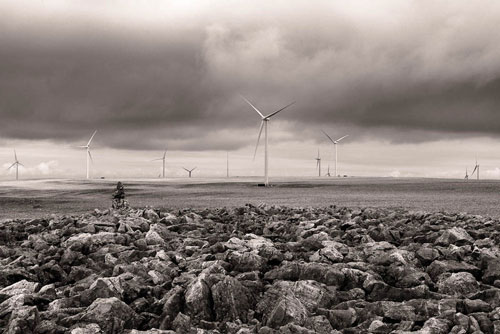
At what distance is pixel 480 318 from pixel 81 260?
7.16m

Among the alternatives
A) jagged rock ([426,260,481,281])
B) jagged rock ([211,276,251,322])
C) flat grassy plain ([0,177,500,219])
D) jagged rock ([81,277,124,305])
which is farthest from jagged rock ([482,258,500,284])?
flat grassy plain ([0,177,500,219])

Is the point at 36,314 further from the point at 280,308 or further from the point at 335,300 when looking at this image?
the point at 335,300

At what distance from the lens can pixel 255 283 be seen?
745 centimetres

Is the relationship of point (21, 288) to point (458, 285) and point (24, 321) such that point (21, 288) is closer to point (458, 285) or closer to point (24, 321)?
point (24, 321)

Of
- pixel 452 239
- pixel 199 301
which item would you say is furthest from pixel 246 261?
pixel 452 239

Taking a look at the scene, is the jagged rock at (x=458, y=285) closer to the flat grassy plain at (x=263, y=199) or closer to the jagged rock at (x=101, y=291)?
the jagged rock at (x=101, y=291)

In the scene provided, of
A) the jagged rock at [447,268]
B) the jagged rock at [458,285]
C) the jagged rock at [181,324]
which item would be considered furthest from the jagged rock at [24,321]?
the jagged rock at [447,268]

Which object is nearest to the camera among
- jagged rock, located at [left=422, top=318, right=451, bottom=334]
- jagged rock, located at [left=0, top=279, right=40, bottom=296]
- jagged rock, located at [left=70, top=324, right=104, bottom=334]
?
jagged rock, located at [left=422, top=318, right=451, bottom=334]

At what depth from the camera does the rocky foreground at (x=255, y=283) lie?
6.29 m

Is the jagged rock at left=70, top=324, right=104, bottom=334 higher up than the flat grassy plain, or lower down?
lower down

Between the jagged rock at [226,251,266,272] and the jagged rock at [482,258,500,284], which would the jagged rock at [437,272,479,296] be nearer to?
the jagged rock at [482,258,500,284]

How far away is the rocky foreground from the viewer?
6289mm

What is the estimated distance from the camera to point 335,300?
7023 mm

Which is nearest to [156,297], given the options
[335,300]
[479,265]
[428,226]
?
[335,300]
